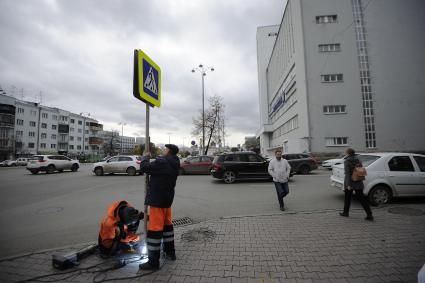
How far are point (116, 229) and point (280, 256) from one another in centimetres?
259

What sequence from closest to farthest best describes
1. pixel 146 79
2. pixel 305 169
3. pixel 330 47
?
1. pixel 146 79
2. pixel 305 169
3. pixel 330 47

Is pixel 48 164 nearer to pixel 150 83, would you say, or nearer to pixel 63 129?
pixel 150 83

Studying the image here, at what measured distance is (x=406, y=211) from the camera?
18.2 ft

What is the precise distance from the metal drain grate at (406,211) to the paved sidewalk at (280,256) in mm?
714

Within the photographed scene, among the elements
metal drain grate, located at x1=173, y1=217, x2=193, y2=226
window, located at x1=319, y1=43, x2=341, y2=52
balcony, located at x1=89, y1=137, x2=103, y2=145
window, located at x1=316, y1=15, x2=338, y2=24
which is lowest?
metal drain grate, located at x1=173, y1=217, x2=193, y2=226

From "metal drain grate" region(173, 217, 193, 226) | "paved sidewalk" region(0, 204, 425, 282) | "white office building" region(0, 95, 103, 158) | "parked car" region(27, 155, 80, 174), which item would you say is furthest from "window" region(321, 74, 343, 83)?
"white office building" region(0, 95, 103, 158)

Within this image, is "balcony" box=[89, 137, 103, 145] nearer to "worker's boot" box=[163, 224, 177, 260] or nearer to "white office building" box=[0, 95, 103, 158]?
"white office building" box=[0, 95, 103, 158]

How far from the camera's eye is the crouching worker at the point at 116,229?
321cm

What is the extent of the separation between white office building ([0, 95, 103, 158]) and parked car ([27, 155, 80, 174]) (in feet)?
149

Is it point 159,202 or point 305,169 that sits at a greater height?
point 159,202

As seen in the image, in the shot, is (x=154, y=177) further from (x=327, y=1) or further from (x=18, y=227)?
(x=327, y=1)

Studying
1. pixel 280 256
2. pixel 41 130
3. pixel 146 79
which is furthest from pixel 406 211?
pixel 41 130

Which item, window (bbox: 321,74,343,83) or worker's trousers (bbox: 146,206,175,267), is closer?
worker's trousers (bbox: 146,206,175,267)

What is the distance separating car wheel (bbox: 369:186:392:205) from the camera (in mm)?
6324
